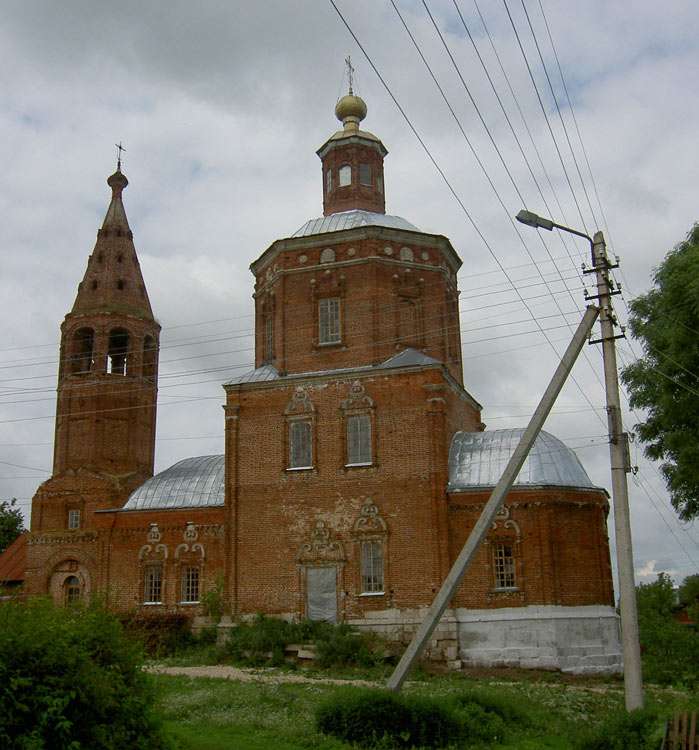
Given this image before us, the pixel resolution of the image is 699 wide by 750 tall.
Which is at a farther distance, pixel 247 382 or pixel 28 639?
pixel 247 382

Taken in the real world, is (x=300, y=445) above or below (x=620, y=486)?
above

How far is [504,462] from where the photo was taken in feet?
75.4

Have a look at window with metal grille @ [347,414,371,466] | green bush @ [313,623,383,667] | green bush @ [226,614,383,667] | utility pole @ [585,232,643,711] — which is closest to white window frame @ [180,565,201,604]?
green bush @ [226,614,383,667]

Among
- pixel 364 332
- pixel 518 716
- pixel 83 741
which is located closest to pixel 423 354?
pixel 364 332

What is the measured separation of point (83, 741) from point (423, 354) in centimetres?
1732

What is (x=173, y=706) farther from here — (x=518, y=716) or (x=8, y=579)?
(x=8, y=579)

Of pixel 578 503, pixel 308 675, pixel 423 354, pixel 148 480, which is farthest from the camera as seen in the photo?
pixel 148 480

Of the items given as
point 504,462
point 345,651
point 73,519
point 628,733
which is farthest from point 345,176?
point 628,733

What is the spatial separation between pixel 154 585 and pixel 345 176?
1444 cm

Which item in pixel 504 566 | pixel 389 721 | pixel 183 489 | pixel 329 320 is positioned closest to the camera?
pixel 389 721

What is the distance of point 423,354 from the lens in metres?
24.6

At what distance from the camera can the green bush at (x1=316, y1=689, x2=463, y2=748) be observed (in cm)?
1185

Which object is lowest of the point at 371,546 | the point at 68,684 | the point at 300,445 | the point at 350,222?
A: the point at 68,684

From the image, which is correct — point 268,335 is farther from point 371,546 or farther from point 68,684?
point 68,684
